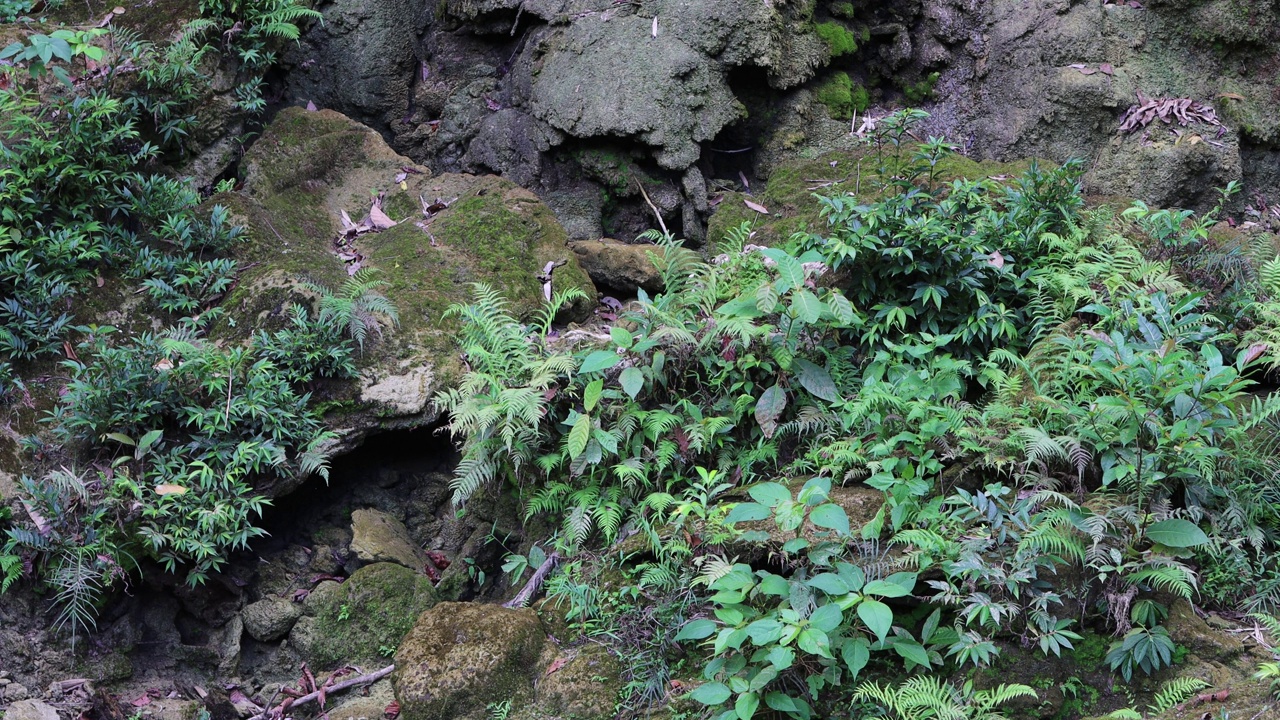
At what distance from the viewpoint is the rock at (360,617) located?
18.5 ft

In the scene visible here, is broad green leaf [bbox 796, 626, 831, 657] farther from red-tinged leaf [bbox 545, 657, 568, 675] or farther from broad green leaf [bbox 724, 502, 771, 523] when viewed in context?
red-tinged leaf [bbox 545, 657, 568, 675]

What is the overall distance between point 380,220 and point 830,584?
478 centimetres

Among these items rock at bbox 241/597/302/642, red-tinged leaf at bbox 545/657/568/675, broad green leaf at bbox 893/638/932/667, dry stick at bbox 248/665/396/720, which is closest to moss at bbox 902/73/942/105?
broad green leaf at bbox 893/638/932/667

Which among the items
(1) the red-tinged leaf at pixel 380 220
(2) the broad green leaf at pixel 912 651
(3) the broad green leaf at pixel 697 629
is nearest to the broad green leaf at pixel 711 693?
(3) the broad green leaf at pixel 697 629

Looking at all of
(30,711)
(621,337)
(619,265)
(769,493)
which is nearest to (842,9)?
(619,265)

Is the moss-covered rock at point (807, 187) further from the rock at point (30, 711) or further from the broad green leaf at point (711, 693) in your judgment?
the rock at point (30, 711)

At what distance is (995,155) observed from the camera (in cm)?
736

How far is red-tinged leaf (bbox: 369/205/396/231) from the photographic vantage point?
7.29 metres

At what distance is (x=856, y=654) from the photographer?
4.04 metres

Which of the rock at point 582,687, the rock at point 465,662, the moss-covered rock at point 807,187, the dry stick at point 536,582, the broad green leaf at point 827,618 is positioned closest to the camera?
the broad green leaf at point 827,618

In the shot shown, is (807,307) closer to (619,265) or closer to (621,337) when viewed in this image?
(621,337)

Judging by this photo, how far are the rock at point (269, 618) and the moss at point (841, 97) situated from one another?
549cm

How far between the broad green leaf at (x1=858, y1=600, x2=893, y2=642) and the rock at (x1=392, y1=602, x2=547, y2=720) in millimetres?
1831

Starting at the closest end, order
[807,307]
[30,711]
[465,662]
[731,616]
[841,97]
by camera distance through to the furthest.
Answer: [731,616] < [465,662] < [30,711] < [807,307] < [841,97]
